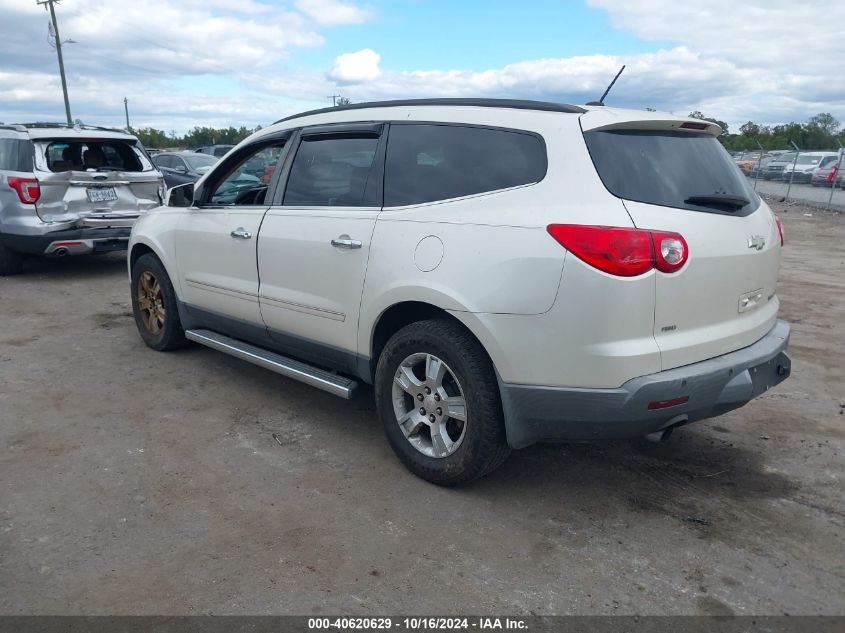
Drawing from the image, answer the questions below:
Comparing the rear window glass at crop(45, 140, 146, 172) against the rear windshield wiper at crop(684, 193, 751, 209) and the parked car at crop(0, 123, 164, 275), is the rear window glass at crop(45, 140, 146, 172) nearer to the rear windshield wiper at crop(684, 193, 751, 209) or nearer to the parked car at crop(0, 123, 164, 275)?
the parked car at crop(0, 123, 164, 275)

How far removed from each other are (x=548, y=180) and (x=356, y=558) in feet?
6.12

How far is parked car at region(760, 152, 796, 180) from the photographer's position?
27109 mm

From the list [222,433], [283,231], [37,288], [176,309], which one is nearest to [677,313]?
[283,231]

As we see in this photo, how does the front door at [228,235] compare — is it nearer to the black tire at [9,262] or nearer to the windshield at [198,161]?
the black tire at [9,262]

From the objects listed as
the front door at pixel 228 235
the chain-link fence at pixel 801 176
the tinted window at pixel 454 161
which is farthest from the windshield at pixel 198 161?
the chain-link fence at pixel 801 176

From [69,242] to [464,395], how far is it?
6.66 metres

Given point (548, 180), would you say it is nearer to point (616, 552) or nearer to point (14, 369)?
point (616, 552)

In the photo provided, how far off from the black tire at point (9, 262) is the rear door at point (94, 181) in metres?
1.00

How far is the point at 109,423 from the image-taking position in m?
4.30

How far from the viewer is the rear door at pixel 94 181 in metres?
8.10

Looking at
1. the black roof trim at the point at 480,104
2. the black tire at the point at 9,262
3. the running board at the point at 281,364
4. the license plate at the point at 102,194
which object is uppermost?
the black roof trim at the point at 480,104

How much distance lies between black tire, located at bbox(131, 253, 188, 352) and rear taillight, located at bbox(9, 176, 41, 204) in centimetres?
317

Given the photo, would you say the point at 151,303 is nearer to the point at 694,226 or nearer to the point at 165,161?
the point at 694,226

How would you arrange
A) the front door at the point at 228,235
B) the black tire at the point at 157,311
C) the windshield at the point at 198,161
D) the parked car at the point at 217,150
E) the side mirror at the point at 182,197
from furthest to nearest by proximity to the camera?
the parked car at the point at 217,150, the windshield at the point at 198,161, the black tire at the point at 157,311, the side mirror at the point at 182,197, the front door at the point at 228,235
